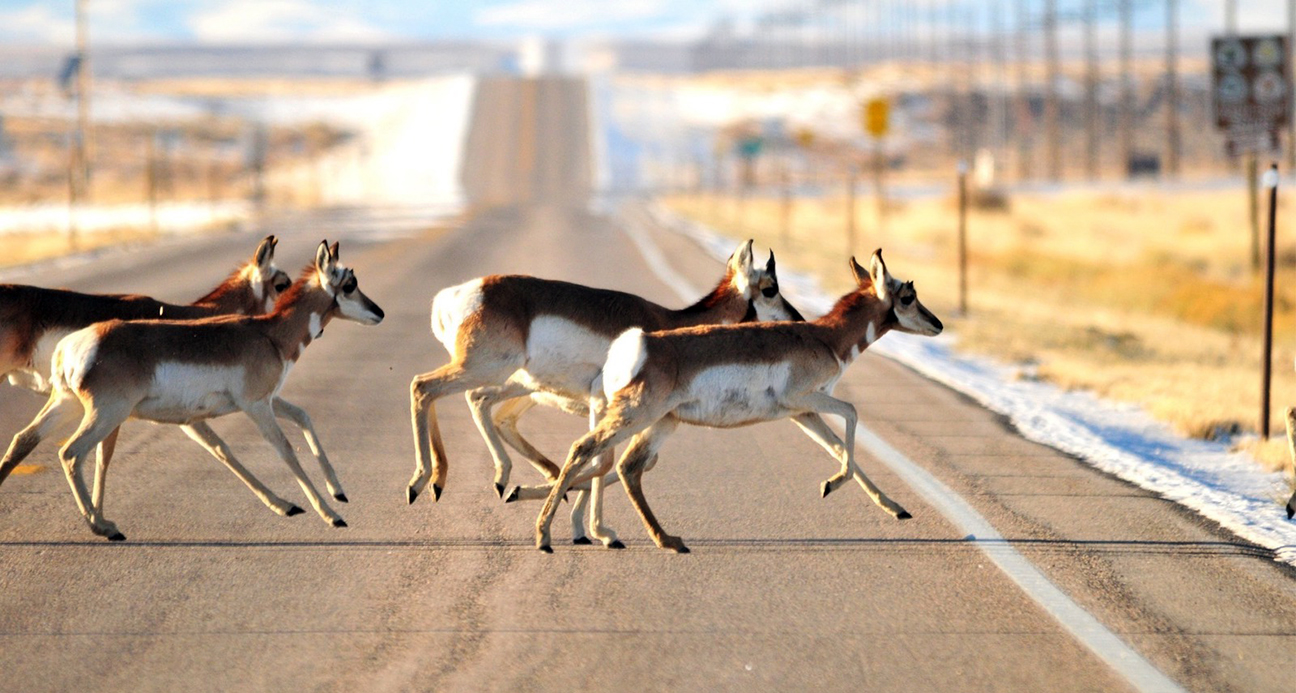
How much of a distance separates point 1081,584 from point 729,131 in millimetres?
116027

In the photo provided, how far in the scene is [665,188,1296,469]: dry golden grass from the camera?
670 inches

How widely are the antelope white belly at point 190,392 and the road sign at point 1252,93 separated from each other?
48.7 ft

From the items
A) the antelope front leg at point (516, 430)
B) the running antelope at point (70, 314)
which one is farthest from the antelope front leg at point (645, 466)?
the running antelope at point (70, 314)

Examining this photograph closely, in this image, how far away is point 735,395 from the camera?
866 cm

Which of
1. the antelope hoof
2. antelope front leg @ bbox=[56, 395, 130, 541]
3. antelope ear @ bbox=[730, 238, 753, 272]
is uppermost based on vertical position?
antelope ear @ bbox=[730, 238, 753, 272]

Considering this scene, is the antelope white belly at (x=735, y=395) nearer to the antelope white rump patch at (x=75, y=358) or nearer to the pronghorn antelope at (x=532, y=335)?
the pronghorn antelope at (x=532, y=335)

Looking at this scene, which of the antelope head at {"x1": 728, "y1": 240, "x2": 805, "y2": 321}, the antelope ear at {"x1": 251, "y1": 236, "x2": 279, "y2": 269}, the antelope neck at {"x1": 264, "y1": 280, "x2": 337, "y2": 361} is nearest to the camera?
the antelope neck at {"x1": 264, "y1": 280, "x2": 337, "y2": 361}

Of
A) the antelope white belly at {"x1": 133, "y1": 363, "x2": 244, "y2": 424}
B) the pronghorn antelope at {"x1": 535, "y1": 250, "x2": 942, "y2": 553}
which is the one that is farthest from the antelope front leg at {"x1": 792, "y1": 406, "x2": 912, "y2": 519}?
the antelope white belly at {"x1": 133, "y1": 363, "x2": 244, "y2": 424}

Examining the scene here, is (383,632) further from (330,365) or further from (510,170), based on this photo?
(510,170)

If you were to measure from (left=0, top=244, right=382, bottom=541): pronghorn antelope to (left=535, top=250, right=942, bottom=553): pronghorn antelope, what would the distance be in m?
1.71

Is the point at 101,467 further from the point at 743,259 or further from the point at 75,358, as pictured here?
the point at 743,259

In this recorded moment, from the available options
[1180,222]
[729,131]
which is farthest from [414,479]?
[729,131]

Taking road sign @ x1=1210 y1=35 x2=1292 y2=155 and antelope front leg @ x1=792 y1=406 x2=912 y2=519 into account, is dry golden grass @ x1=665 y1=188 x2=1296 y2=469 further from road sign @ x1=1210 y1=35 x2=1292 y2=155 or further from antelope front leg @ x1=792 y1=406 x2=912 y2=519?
antelope front leg @ x1=792 y1=406 x2=912 y2=519

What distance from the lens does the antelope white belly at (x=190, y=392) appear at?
8.61 meters
